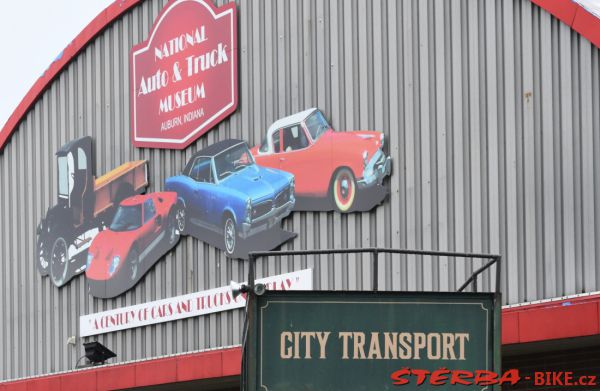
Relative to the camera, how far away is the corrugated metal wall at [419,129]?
1842cm

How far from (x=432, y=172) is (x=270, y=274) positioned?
12.8 feet

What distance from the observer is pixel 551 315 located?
59.0ft

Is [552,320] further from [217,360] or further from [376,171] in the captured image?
[217,360]

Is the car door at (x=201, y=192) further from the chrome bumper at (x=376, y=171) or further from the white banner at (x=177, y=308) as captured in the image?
the chrome bumper at (x=376, y=171)

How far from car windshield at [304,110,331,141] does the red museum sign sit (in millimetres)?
2105

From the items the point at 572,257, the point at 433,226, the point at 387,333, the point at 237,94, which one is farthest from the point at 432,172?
the point at 387,333

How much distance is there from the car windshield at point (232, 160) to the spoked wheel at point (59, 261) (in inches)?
193

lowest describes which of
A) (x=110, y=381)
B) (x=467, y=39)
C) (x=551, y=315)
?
(x=110, y=381)

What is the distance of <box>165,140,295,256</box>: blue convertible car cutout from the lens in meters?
23.1

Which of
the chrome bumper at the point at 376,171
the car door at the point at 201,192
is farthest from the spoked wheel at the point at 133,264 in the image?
the chrome bumper at the point at 376,171

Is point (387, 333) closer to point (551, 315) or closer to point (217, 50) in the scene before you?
point (551, 315)

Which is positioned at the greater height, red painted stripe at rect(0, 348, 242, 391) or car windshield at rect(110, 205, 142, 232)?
car windshield at rect(110, 205, 142, 232)

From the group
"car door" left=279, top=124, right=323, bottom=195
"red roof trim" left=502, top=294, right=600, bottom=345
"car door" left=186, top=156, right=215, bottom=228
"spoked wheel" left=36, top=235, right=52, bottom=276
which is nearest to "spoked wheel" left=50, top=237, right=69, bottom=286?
"spoked wheel" left=36, top=235, right=52, bottom=276

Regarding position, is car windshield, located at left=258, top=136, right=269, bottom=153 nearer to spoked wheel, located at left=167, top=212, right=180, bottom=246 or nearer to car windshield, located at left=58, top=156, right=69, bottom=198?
spoked wheel, located at left=167, top=212, right=180, bottom=246
